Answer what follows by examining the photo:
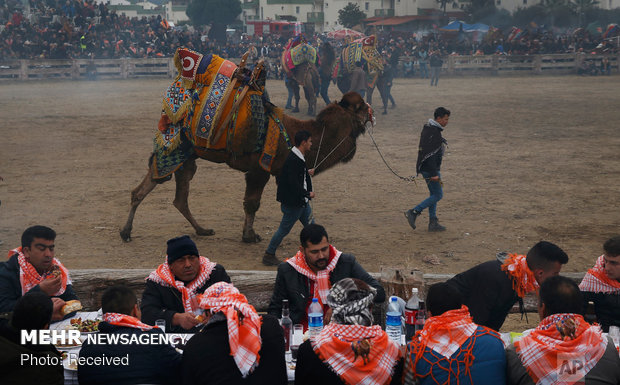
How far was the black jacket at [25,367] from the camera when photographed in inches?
137

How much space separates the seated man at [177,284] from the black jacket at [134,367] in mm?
1008

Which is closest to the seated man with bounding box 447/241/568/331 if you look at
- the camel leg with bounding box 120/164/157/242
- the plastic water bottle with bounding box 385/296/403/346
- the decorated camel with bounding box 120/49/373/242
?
the plastic water bottle with bounding box 385/296/403/346

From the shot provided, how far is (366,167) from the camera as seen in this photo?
529 inches

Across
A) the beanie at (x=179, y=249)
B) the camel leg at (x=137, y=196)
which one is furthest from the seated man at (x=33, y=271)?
the camel leg at (x=137, y=196)

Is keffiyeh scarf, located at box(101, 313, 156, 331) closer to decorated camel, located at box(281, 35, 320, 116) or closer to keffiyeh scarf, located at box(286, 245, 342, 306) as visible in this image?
keffiyeh scarf, located at box(286, 245, 342, 306)

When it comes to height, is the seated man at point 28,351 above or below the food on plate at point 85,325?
above

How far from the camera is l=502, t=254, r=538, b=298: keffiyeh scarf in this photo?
494 cm

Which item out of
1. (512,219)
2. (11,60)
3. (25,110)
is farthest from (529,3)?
(512,219)

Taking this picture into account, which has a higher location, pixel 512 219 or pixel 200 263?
pixel 200 263

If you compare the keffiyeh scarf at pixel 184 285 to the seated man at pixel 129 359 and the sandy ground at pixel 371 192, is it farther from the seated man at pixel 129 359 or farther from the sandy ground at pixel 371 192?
the sandy ground at pixel 371 192

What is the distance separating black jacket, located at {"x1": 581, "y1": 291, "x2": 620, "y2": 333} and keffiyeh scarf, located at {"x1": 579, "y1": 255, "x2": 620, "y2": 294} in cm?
3

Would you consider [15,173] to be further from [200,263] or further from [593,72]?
[593,72]

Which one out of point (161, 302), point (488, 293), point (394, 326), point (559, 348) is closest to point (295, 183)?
point (161, 302)

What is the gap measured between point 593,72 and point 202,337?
33.0m
